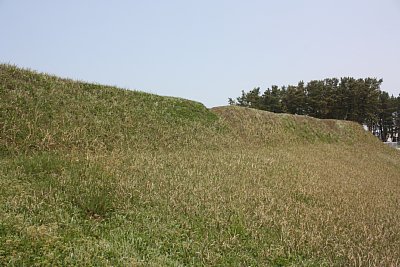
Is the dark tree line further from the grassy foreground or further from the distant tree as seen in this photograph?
the grassy foreground

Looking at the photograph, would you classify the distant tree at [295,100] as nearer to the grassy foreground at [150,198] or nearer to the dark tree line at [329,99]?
the dark tree line at [329,99]

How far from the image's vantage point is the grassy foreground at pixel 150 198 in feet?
17.4

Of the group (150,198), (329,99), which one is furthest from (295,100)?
(150,198)

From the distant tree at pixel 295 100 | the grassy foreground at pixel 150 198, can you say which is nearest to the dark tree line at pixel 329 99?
the distant tree at pixel 295 100

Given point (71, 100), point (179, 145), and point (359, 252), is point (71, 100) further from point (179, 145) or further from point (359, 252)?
point (359, 252)

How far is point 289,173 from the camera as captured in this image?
12.7 meters

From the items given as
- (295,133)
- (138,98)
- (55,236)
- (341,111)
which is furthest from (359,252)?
(341,111)

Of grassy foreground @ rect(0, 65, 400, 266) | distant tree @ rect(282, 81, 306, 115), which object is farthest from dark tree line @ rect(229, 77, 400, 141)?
grassy foreground @ rect(0, 65, 400, 266)

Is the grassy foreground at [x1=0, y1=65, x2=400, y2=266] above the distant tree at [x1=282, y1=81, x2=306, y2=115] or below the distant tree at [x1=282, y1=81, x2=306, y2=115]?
below

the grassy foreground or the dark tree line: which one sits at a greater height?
the dark tree line

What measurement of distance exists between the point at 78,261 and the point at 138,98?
1524 cm

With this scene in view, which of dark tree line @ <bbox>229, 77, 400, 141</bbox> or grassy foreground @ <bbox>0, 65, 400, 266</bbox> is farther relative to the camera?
dark tree line @ <bbox>229, 77, 400, 141</bbox>

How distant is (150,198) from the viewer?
752 cm

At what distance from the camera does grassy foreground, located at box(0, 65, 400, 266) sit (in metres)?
A: 5.29
